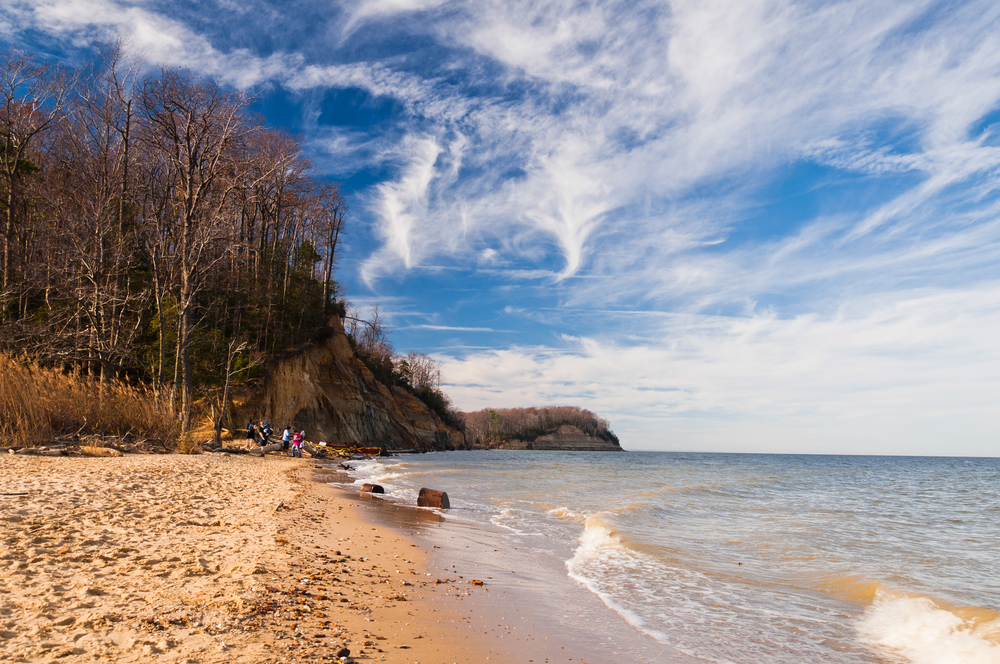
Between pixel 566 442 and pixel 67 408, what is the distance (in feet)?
472

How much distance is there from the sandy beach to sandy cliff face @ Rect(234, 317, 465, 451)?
84.5 ft

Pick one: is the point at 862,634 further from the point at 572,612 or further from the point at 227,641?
the point at 227,641

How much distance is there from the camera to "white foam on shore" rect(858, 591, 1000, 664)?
489cm

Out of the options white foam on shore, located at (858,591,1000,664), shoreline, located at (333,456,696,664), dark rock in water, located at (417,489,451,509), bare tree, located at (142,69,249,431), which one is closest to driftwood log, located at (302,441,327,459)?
bare tree, located at (142,69,249,431)

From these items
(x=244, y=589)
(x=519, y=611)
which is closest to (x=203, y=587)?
(x=244, y=589)

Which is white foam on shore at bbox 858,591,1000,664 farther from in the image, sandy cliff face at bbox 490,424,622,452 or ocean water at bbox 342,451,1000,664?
sandy cliff face at bbox 490,424,622,452

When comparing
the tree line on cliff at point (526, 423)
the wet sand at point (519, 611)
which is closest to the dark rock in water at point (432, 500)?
the wet sand at point (519, 611)

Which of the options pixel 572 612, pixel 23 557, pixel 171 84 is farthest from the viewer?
pixel 171 84

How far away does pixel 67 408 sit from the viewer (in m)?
12.5

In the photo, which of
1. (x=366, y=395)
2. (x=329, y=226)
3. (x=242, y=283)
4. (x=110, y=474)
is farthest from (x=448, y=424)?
(x=110, y=474)

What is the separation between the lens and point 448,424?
78.3m

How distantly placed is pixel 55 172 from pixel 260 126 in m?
10.2

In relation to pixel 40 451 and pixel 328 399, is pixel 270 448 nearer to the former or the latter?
pixel 328 399

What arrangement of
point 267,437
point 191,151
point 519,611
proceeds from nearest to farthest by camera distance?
1. point 519,611
2. point 191,151
3. point 267,437
